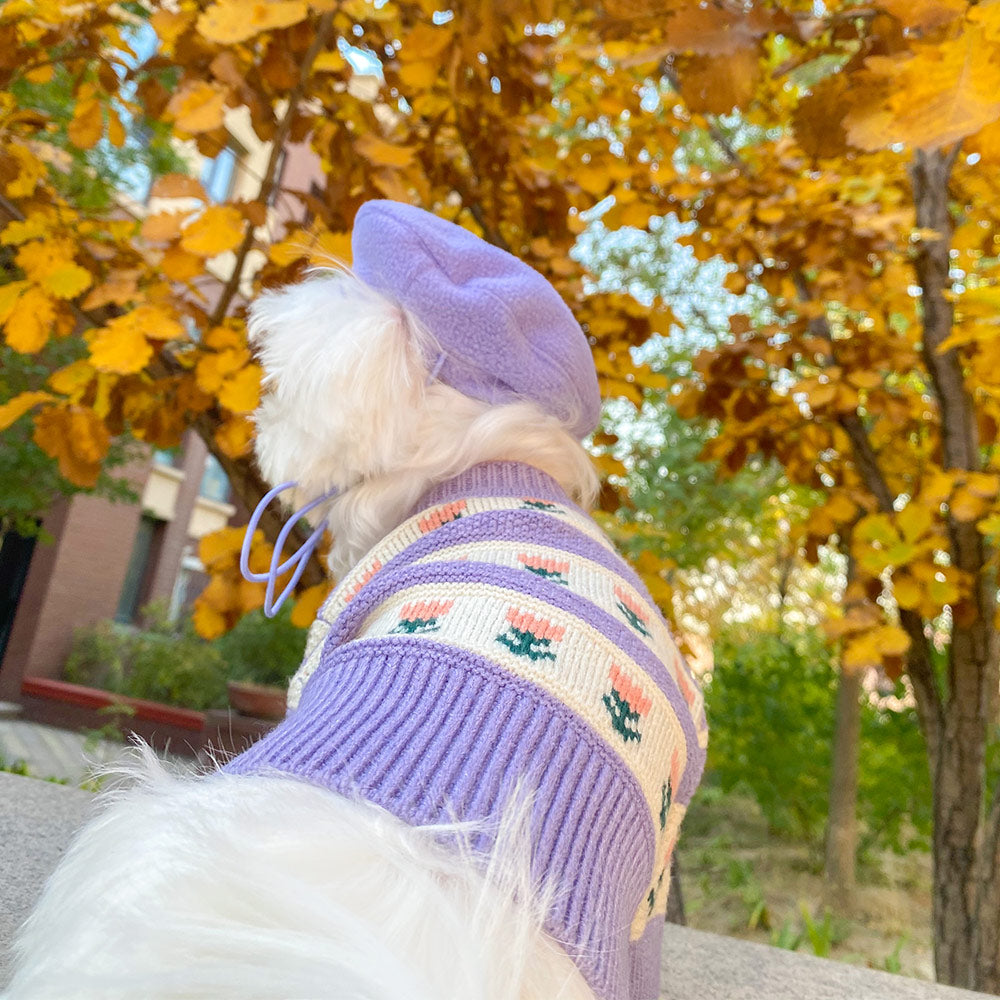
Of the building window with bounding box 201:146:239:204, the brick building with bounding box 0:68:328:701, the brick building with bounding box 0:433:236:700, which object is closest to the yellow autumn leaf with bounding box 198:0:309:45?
the brick building with bounding box 0:68:328:701

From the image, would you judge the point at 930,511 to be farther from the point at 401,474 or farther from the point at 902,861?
the point at 902,861

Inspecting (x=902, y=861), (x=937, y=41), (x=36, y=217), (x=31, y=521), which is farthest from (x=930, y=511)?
(x=31, y=521)

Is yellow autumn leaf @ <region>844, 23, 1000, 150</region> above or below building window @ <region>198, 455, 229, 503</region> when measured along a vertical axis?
below

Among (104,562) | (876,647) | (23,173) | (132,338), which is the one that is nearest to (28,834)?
(132,338)

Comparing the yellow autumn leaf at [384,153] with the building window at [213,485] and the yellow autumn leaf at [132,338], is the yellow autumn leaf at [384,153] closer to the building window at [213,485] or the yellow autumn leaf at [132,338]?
the yellow autumn leaf at [132,338]

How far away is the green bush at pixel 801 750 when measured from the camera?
3.60 m

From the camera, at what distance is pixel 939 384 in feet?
6.39

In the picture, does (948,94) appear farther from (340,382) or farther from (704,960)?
(704,960)

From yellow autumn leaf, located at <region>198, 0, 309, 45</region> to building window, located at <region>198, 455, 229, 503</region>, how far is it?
850cm

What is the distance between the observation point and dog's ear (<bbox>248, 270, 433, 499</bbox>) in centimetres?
101

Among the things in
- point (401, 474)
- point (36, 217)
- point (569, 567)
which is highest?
point (36, 217)

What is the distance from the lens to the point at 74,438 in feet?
4.90

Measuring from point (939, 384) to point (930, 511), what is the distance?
12.9 inches

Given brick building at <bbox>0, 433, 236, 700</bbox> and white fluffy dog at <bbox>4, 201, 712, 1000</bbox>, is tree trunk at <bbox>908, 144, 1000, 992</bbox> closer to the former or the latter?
white fluffy dog at <bbox>4, 201, 712, 1000</bbox>
